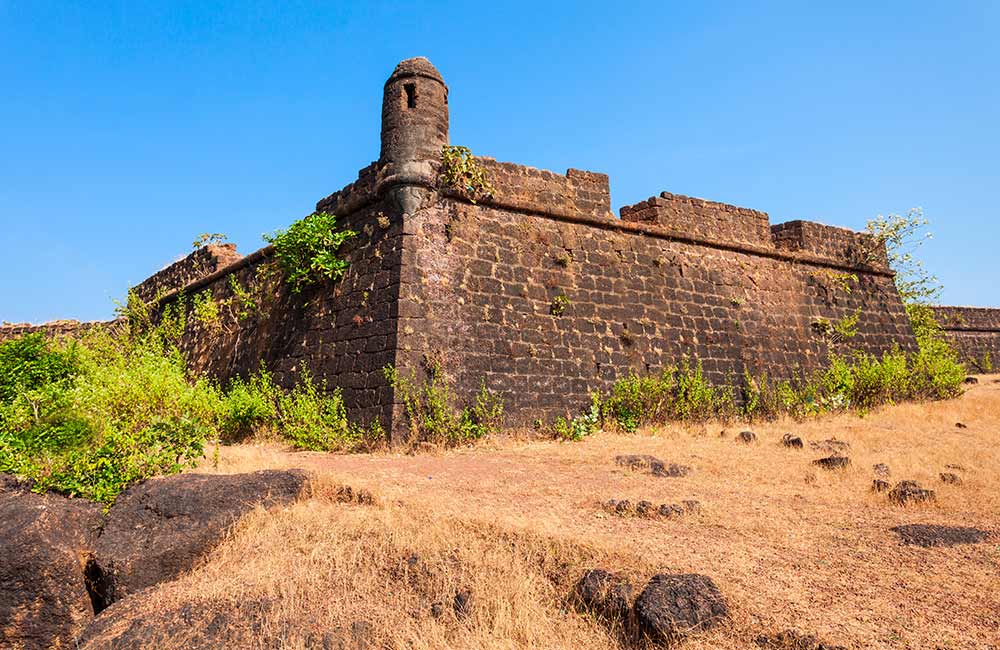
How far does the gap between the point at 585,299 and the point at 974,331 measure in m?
21.2

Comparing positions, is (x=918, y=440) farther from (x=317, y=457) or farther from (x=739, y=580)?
(x=317, y=457)

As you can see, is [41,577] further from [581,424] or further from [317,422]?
[581,424]

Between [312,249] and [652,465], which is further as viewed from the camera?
[312,249]

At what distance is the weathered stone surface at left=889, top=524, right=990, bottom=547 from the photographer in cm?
466

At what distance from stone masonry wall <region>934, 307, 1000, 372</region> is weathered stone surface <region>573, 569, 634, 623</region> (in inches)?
974

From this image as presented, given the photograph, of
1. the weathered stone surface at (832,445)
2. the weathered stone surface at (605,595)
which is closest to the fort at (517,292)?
the weathered stone surface at (832,445)

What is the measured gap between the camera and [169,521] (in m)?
4.93

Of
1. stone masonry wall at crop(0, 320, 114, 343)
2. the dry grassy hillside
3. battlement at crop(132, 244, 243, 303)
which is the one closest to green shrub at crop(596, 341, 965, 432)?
the dry grassy hillside

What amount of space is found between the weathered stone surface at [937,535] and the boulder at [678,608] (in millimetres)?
1946

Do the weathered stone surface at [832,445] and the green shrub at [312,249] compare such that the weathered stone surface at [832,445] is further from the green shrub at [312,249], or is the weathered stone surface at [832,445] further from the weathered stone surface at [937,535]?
the green shrub at [312,249]

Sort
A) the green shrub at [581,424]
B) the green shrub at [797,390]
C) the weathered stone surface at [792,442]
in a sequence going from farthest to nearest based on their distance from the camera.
Answer: 1. the green shrub at [797,390]
2. the green shrub at [581,424]
3. the weathered stone surface at [792,442]

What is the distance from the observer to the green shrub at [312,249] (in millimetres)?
10172

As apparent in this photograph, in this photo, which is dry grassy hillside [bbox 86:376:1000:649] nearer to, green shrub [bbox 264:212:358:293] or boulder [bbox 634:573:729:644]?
boulder [bbox 634:573:729:644]

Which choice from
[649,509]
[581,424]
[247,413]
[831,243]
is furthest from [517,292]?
[831,243]
